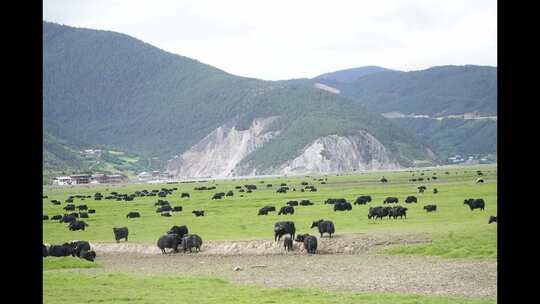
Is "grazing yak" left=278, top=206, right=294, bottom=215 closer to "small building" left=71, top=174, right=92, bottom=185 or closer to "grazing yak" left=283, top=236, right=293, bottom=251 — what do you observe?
"grazing yak" left=283, top=236, right=293, bottom=251

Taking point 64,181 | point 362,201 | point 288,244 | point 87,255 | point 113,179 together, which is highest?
point 113,179

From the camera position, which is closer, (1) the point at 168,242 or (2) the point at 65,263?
(2) the point at 65,263

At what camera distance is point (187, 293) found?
776 inches

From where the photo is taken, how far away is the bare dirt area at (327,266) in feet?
69.8

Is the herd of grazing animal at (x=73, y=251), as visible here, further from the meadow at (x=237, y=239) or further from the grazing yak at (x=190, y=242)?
the grazing yak at (x=190, y=242)

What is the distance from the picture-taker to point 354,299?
18250 mm

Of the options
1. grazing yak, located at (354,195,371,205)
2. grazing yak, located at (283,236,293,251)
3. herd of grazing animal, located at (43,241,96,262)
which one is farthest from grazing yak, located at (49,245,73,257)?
grazing yak, located at (354,195,371,205)

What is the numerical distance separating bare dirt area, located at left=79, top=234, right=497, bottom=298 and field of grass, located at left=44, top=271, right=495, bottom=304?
4.90ft

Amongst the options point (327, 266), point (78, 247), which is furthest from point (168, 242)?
point (327, 266)

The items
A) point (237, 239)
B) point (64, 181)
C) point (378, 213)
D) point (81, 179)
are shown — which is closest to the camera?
point (237, 239)

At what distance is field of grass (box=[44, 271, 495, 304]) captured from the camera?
18.0 metres

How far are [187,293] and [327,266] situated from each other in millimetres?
8936

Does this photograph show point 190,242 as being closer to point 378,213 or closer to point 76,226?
point 378,213
